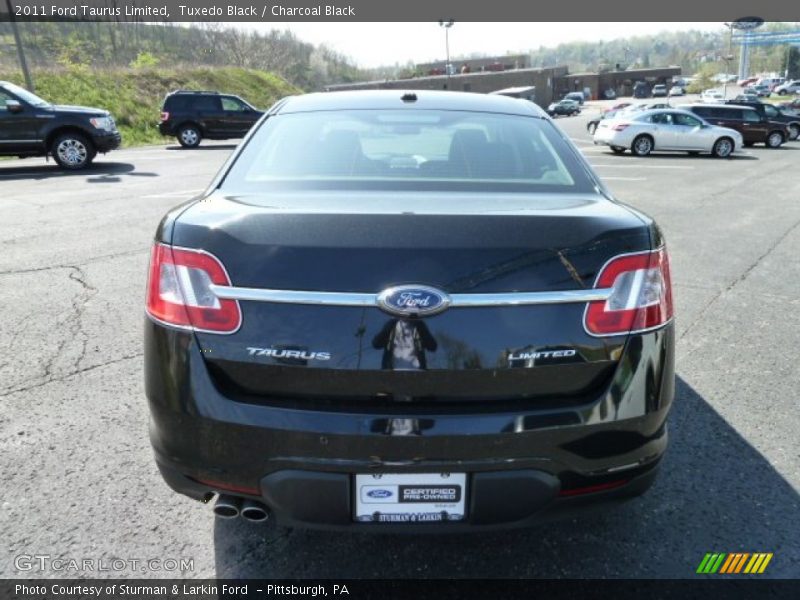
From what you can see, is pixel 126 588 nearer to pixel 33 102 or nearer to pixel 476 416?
pixel 476 416

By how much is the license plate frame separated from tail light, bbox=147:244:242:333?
2.00ft

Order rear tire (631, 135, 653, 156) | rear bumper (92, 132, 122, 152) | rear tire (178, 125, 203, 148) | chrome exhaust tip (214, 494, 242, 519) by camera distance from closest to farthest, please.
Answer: chrome exhaust tip (214, 494, 242, 519)
rear bumper (92, 132, 122, 152)
rear tire (631, 135, 653, 156)
rear tire (178, 125, 203, 148)

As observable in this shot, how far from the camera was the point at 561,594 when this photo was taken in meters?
2.07

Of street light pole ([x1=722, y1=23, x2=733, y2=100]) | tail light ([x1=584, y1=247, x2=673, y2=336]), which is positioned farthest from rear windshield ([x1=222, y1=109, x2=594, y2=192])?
street light pole ([x1=722, y1=23, x2=733, y2=100])

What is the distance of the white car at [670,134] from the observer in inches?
786

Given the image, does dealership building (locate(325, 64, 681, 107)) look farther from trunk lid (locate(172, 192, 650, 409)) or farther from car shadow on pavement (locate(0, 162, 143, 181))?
trunk lid (locate(172, 192, 650, 409))

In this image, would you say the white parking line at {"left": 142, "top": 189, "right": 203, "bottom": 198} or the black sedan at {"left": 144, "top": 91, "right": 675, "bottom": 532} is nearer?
the black sedan at {"left": 144, "top": 91, "right": 675, "bottom": 532}

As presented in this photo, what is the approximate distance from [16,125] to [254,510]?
13634 mm

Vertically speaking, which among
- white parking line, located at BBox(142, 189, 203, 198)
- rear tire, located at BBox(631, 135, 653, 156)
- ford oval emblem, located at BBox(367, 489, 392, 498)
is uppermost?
ford oval emblem, located at BBox(367, 489, 392, 498)

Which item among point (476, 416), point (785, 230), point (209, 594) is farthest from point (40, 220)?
point (785, 230)

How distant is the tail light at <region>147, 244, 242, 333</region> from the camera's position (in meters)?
1.75

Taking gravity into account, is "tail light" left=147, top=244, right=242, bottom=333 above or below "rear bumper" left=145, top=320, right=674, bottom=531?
above

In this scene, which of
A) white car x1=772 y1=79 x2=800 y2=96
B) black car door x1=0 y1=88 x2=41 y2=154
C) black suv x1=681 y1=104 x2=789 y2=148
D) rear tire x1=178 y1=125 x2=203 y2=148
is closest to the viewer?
black car door x1=0 y1=88 x2=41 y2=154

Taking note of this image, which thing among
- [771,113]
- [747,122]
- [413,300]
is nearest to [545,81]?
[771,113]
